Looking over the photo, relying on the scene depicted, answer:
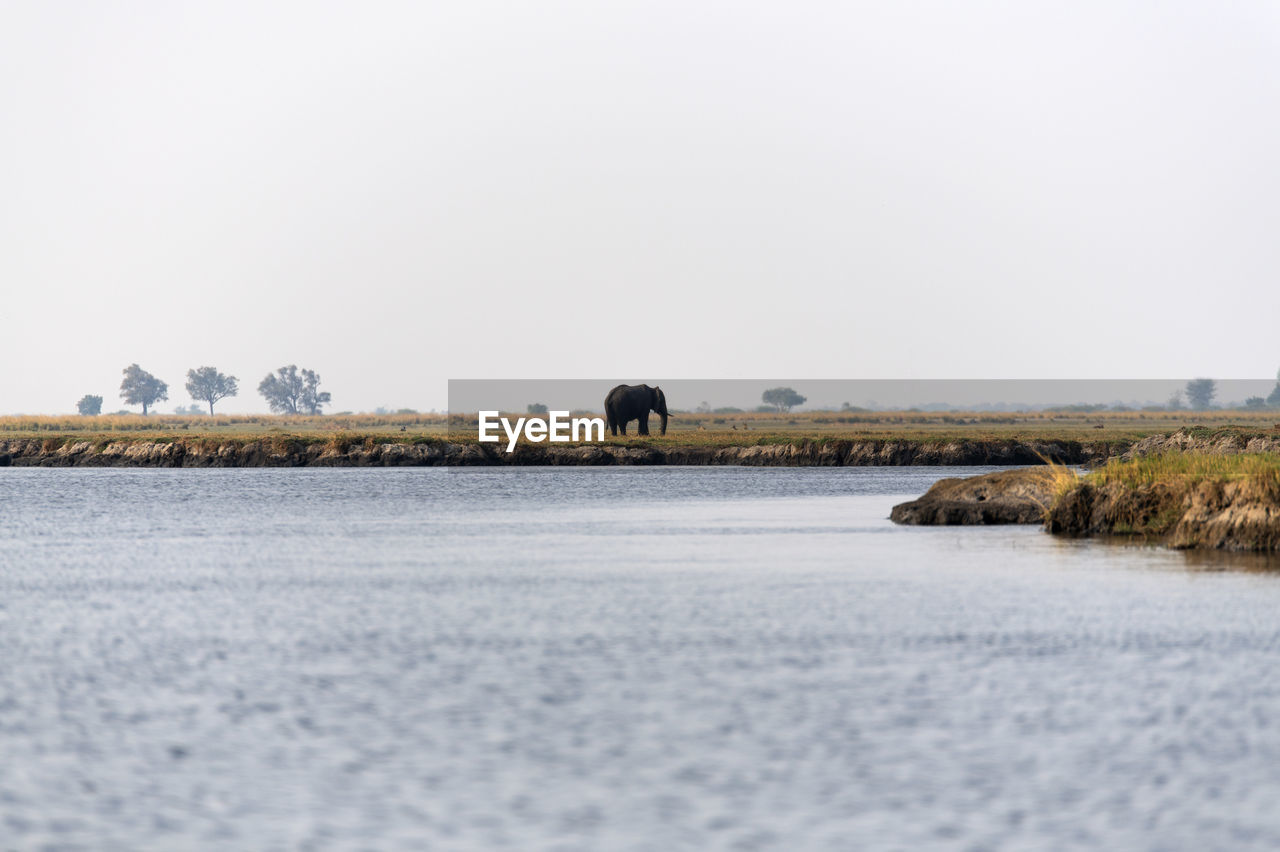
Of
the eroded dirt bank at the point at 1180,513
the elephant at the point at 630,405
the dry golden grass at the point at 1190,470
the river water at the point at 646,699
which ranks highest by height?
the elephant at the point at 630,405

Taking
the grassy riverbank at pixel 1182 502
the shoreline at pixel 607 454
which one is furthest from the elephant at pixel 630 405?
the grassy riverbank at pixel 1182 502

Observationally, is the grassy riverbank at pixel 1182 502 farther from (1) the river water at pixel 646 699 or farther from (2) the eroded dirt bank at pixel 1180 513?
(1) the river water at pixel 646 699

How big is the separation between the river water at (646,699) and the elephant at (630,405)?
73.1 meters

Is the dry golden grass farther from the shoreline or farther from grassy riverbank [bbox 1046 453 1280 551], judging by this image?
the shoreline

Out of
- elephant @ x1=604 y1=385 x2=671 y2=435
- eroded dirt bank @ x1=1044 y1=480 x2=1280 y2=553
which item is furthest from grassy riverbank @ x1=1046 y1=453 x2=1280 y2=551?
elephant @ x1=604 y1=385 x2=671 y2=435

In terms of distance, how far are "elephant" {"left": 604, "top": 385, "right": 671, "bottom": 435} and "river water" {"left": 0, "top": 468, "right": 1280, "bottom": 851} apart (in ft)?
240

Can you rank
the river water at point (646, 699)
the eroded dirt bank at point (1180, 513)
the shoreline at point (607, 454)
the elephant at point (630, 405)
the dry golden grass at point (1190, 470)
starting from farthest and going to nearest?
the elephant at point (630, 405), the shoreline at point (607, 454), the dry golden grass at point (1190, 470), the eroded dirt bank at point (1180, 513), the river water at point (646, 699)

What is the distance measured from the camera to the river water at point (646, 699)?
37.4 feet

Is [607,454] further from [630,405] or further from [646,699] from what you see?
[646,699]

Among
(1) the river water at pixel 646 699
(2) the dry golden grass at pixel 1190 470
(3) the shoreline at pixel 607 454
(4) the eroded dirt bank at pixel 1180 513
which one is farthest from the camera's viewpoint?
(3) the shoreline at pixel 607 454

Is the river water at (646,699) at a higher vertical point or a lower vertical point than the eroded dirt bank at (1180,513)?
lower

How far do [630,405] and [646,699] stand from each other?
91753 mm

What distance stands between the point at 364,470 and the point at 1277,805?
83144mm

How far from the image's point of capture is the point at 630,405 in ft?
353
